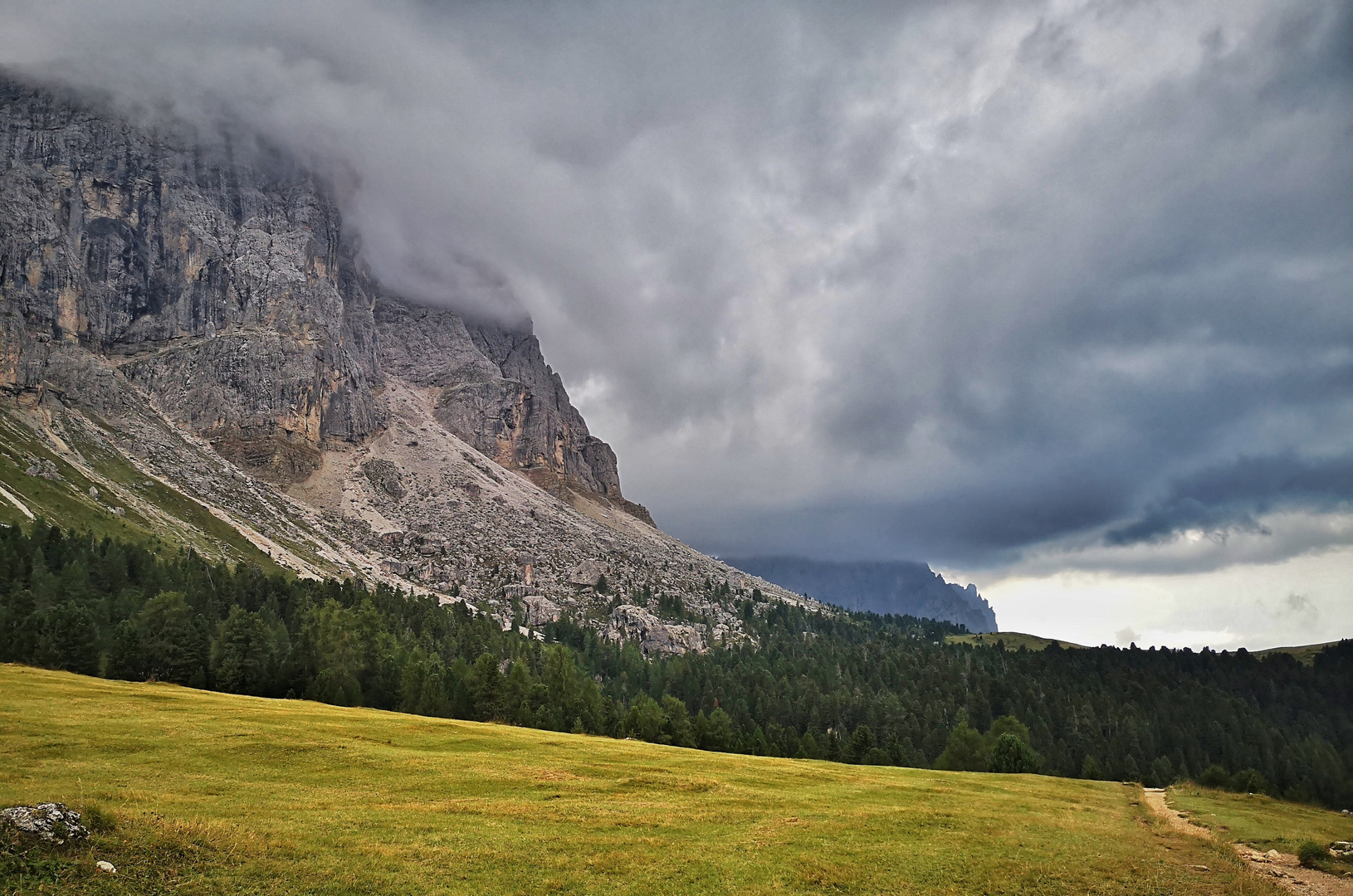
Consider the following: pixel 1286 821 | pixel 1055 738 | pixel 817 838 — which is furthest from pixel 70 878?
pixel 1055 738

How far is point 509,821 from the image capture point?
29.7 m

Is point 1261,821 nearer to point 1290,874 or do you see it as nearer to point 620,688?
point 1290,874

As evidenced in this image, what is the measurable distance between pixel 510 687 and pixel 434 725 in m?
35.4

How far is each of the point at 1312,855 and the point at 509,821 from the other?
121 ft

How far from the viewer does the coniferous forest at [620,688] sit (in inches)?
3738

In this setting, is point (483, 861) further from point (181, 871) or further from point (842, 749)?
point (842, 749)

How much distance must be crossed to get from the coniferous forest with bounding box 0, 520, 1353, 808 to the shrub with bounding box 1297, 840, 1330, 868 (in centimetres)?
6446

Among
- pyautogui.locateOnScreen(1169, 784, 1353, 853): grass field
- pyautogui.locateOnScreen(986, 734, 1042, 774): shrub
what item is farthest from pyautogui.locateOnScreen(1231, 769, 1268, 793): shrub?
pyautogui.locateOnScreen(1169, 784, 1353, 853): grass field

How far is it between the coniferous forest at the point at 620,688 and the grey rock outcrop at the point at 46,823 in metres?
77.9

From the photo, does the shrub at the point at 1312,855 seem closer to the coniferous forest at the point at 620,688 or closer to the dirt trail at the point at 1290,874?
the dirt trail at the point at 1290,874

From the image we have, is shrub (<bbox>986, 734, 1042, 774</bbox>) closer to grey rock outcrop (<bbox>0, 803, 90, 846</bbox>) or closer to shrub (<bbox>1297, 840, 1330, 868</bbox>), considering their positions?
shrub (<bbox>1297, 840, 1330, 868</bbox>)

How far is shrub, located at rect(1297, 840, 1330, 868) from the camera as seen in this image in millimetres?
32281

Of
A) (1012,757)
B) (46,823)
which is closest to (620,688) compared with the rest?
(1012,757)

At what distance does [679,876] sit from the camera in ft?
77.2
